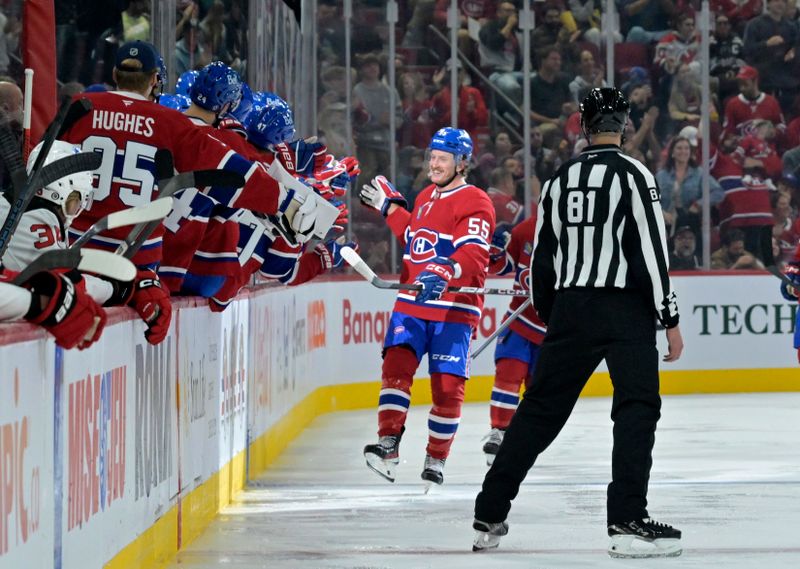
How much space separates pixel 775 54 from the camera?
1245 cm

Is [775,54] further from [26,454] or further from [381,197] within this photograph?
[26,454]

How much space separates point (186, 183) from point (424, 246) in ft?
8.90

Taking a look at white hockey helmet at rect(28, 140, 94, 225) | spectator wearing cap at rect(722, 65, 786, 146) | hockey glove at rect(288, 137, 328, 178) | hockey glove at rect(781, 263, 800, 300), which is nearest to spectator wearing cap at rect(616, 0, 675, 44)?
spectator wearing cap at rect(722, 65, 786, 146)

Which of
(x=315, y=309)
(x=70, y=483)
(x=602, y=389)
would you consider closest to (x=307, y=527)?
(x=70, y=483)

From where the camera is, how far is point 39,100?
5352 millimetres

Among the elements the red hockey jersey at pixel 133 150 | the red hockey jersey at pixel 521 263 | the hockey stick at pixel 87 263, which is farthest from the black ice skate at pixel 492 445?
the hockey stick at pixel 87 263

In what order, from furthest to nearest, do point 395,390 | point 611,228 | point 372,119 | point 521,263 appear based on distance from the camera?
point 372,119, point 521,263, point 395,390, point 611,228

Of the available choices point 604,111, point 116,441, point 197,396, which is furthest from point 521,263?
point 116,441

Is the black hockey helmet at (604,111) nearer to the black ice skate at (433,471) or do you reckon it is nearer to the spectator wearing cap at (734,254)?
the black ice skate at (433,471)

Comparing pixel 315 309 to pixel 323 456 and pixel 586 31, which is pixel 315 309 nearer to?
pixel 323 456

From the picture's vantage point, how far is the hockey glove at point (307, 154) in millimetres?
6219

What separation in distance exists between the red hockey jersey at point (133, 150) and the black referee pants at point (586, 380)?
992 millimetres

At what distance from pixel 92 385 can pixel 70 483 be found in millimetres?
267

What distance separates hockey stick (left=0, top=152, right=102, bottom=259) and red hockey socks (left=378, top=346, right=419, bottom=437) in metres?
3.04
